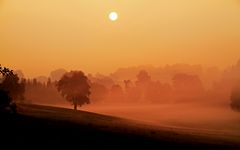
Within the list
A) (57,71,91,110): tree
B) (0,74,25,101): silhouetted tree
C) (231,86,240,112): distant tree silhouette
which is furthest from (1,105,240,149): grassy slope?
(231,86,240,112): distant tree silhouette

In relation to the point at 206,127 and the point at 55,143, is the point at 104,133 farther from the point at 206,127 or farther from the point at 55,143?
the point at 206,127

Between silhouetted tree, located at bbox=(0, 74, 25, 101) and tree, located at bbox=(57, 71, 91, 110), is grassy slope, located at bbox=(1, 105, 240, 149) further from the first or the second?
tree, located at bbox=(57, 71, 91, 110)

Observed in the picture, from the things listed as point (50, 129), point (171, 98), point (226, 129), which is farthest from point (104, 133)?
point (171, 98)

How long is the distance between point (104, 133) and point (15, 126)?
28.6ft

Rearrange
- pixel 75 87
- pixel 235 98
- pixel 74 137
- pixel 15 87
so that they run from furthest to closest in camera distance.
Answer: pixel 235 98 < pixel 75 87 < pixel 15 87 < pixel 74 137

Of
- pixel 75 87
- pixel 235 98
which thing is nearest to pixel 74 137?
pixel 75 87

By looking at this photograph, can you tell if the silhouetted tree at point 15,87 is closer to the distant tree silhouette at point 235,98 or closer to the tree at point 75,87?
the tree at point 75,87

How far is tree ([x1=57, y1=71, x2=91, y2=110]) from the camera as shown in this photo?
9538 cm

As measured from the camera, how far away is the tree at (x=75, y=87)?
Answer: 95.4 m

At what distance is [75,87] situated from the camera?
95.7 metres

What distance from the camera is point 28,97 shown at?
9375 centimetres

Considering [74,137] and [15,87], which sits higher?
[15,87]

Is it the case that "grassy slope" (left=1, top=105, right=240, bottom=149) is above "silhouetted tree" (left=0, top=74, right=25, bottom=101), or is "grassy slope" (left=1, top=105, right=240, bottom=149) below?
below

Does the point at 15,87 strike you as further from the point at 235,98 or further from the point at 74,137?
the point at 235,98
